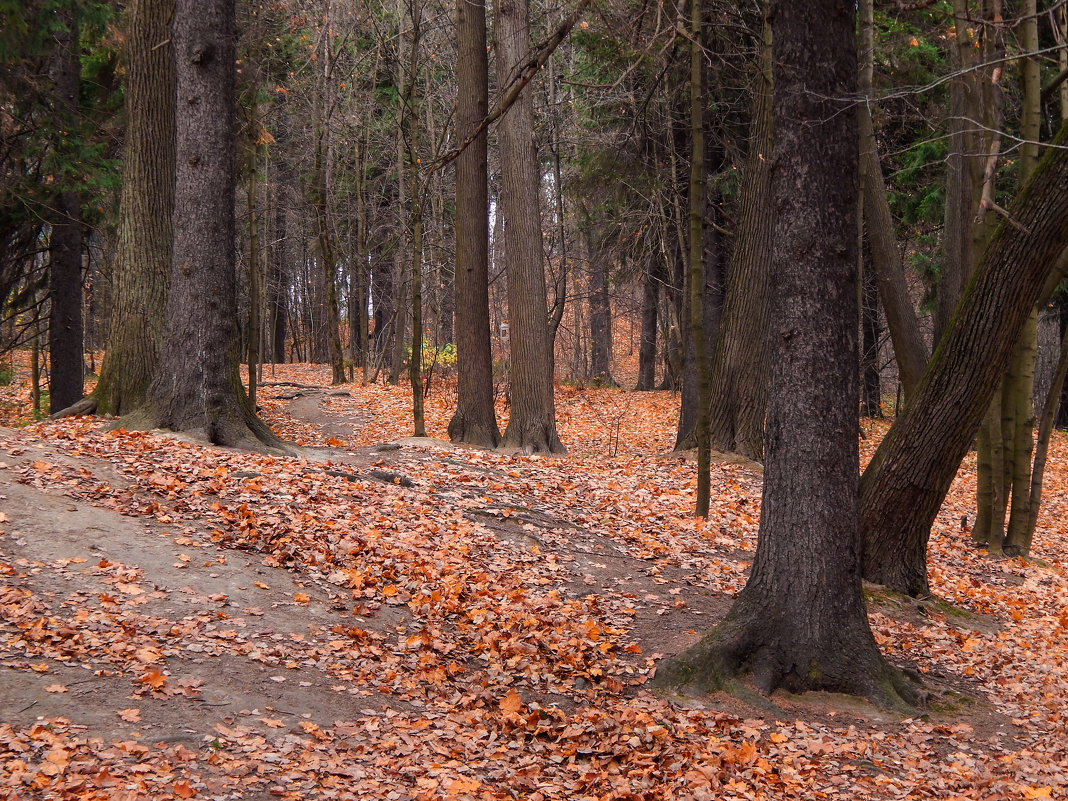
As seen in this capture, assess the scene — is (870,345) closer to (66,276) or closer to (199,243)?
(199,243)

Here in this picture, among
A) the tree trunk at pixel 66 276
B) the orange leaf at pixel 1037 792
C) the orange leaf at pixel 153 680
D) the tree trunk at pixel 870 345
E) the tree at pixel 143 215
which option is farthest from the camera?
the tree trunk at pixel 870 345

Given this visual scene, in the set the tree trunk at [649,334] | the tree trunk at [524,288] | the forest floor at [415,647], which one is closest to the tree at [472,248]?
the tree trunk at [524,288]

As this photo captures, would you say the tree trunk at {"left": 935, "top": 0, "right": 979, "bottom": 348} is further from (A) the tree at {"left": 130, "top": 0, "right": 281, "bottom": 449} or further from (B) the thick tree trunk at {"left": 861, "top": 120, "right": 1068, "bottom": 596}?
(A) the tree at {"left": 130, "top": 0, "right": 281, "bottom": 449}

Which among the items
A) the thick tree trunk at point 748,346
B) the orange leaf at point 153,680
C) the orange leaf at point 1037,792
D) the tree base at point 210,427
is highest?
the thick tree trunk at point 748,346

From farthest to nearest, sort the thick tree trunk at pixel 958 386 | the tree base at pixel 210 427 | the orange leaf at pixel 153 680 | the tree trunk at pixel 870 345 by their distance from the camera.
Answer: the tree trunk at pixel 870 345
the tree base at pixel 210 427
the thick tree trunk at pixel 958 386
the orange leaf at pixel 153 680

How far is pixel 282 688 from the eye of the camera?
16.3ft

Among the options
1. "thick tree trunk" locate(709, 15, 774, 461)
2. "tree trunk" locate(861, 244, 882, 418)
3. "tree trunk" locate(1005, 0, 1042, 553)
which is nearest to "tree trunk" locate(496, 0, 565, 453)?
"thick tree trunk" locate(709, 15, 774, 461)

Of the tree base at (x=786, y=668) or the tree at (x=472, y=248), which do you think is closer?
the tree base at (x=786, y=668)

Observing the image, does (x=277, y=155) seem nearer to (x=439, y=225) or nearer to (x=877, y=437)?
(x=439, y=225)

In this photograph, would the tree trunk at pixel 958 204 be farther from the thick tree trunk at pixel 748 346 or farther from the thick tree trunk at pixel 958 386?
the thick tree trunk at pixel 958 386

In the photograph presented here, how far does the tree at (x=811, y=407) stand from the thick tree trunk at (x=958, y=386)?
2.06 metres

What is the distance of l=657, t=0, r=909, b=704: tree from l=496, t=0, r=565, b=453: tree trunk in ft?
22.4

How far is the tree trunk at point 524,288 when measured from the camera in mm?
12344

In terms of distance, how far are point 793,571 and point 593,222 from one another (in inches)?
646
